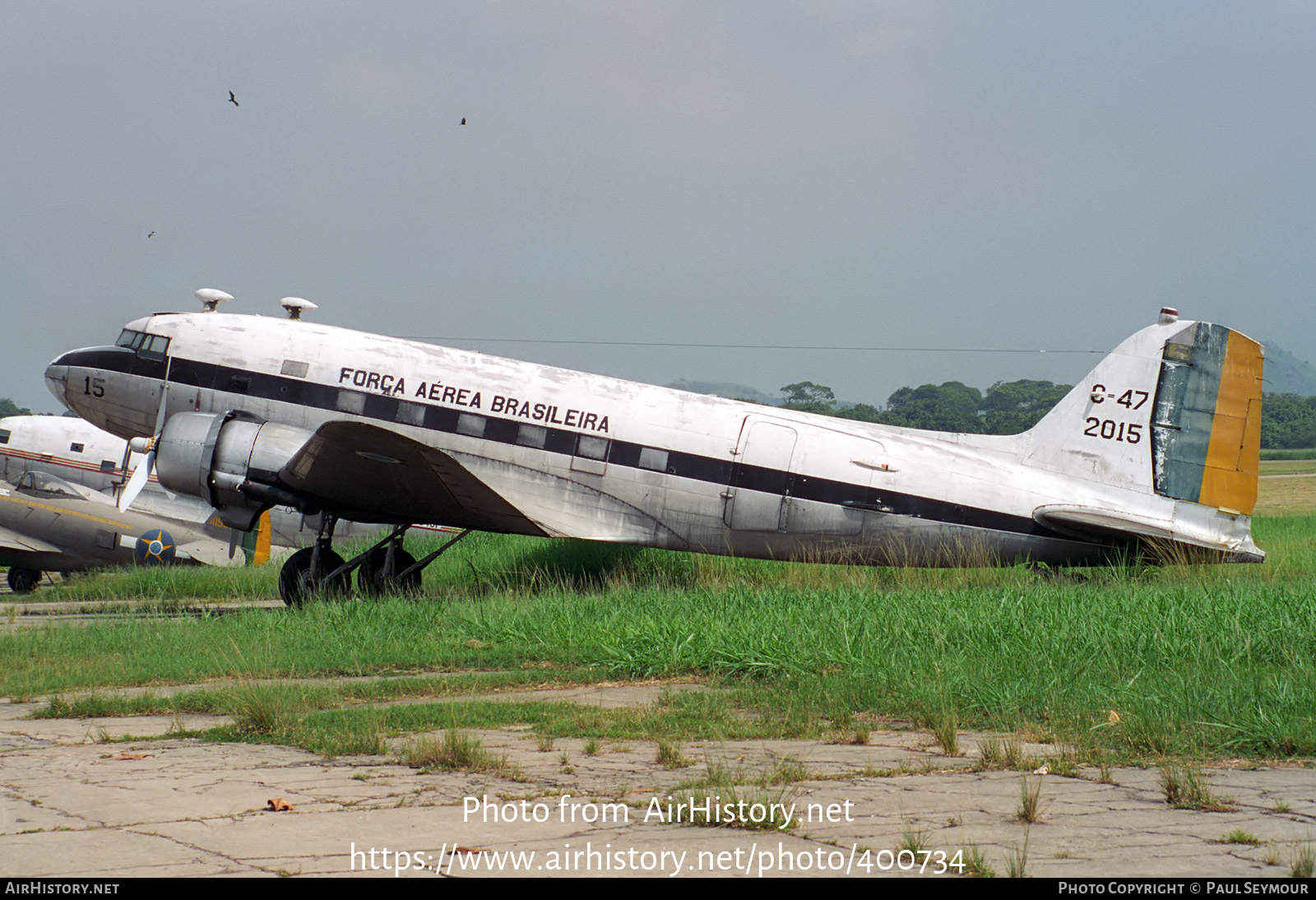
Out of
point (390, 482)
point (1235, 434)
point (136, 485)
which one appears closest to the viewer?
point (390, 482)

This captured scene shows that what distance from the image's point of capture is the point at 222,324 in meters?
15.4

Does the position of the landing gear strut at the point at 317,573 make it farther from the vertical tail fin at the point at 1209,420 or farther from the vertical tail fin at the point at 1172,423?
the vertical tail fin at the point at 1209,420

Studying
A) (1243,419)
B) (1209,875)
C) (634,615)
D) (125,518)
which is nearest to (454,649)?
(634,615)

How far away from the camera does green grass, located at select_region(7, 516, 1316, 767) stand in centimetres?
620

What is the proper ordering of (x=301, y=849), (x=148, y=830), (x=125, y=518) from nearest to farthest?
(x=301, y=849) < (x=148, y=830) < (x=125, y=518)

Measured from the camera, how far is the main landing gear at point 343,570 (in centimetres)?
1430

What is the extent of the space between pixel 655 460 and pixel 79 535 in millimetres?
14051

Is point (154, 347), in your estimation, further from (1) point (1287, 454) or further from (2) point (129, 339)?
(1) point (1287, 454)

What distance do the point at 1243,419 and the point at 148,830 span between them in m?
14.7

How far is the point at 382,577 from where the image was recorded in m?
15.1

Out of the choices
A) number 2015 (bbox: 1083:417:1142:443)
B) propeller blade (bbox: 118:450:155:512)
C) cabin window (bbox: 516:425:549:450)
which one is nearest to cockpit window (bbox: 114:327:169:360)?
propeller blade (bbox: 118:450:155:512)

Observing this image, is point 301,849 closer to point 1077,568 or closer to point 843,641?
point 843,641

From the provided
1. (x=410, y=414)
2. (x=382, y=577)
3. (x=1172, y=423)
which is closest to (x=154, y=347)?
(x=410, y=414)

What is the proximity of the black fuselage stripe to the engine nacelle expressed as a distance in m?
0.83
